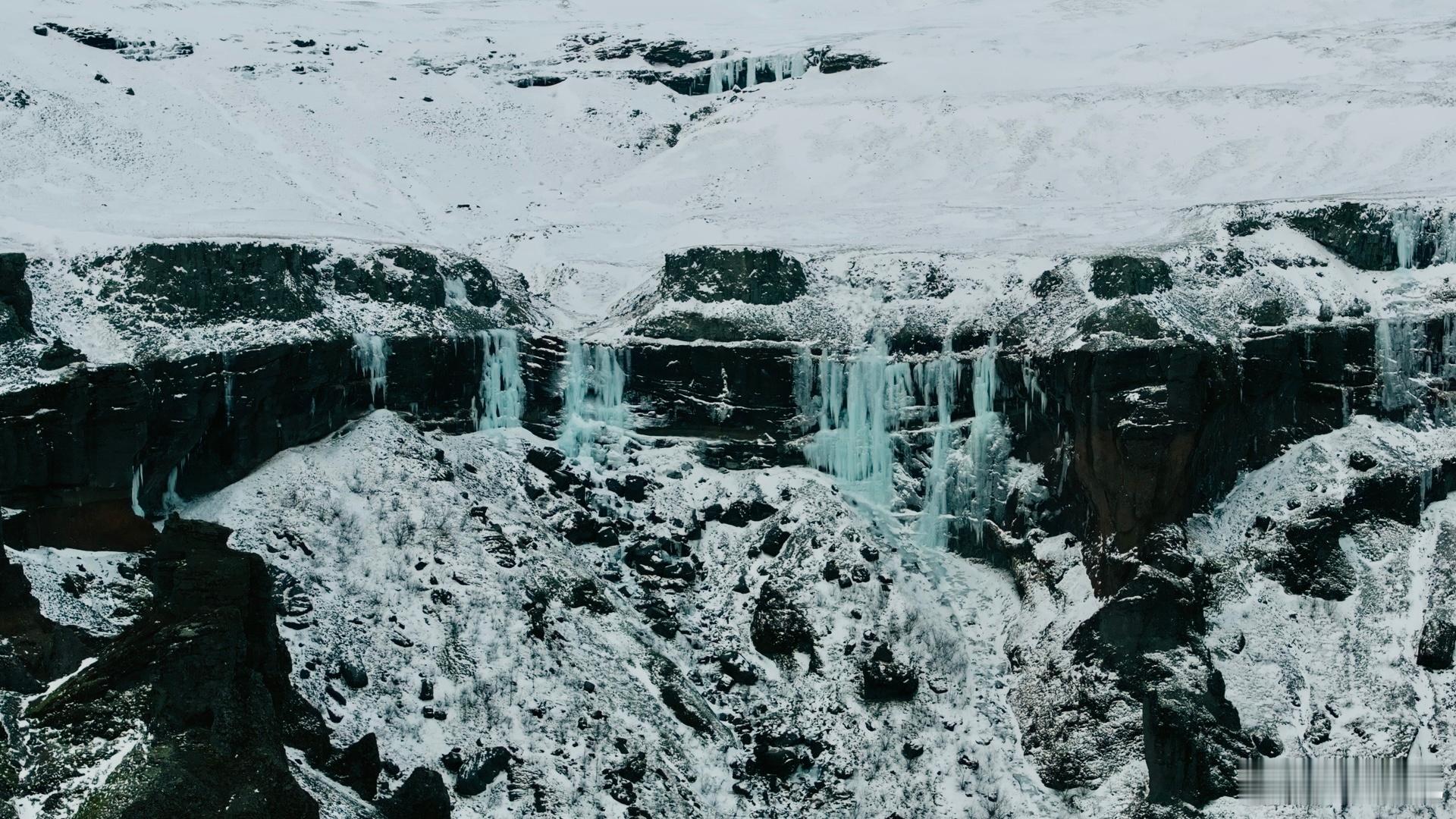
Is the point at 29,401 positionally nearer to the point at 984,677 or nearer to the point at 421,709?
the point at 421,709

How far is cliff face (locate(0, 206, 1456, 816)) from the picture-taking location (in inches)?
2960

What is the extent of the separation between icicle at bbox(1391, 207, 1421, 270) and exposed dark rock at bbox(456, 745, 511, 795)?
41.5 m

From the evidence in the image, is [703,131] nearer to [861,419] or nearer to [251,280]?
[861,419]

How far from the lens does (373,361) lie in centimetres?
8556

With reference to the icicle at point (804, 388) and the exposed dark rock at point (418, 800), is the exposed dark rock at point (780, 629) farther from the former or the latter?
the exposed dark rock at point (418, 800)

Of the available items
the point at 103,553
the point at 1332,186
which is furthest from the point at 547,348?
the point at 1332,186

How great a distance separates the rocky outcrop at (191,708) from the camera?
53938 mm

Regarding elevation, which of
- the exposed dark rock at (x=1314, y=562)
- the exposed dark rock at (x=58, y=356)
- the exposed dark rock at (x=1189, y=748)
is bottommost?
the exposed dark rock at (x=1189, y=748)

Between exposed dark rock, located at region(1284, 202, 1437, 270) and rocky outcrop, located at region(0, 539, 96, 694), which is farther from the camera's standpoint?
exposed dark rock, located at region(1284, 202, 1437, 270)

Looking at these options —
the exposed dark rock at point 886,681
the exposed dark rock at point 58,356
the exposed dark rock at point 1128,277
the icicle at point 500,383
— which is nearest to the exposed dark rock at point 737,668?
the exposed dark rock at point 886,681

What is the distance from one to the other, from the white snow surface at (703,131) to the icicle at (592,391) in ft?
28.6

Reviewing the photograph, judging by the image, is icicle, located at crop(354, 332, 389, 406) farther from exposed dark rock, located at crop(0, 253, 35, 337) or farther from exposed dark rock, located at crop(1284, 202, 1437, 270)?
exposed dark rock, located at crop(1284, 202, 1437, 270)

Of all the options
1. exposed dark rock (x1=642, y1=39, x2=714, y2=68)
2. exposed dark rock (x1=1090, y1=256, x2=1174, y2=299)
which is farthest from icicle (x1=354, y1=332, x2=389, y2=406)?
exposed dark rock (x1=642, y1=39, x2=714, y2=68)

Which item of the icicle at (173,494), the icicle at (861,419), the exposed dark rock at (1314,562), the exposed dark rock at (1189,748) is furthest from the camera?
the icicle at (861,419)
